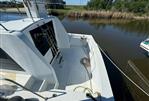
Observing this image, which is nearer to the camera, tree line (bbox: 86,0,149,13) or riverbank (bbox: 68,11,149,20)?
riverbank (bbox: 68,11,149,20)

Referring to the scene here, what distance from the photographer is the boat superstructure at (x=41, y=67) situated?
2.78 metres

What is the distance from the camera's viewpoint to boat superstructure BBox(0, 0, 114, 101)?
9.11 feet

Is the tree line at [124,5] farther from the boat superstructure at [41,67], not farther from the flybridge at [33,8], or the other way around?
the boat superstructure at [41,67]

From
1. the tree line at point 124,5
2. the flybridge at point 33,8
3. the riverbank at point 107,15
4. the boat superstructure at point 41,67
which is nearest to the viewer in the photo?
the boat superstructure at point 41,67

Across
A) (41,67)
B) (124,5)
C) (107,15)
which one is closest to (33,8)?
(41,67)

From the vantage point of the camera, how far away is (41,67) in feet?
10.6

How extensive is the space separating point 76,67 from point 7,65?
1797mm

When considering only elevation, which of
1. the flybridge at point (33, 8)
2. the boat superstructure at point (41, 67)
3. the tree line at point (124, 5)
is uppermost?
the flybridge at point (33, 8)

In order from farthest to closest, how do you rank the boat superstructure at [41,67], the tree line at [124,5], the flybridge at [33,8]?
the tree line at [124,5] → the flybridge at [33,8] → the boat superstructure at [41,67]

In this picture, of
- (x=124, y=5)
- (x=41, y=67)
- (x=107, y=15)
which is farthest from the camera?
(x=124, y=5)

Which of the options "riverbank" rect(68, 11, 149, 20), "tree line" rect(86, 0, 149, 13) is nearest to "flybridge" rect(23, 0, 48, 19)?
"riverbank" rect(68, 11, 149, 20)

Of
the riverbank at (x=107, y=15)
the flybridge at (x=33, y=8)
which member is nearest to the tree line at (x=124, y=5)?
the riverbank at (x=107, y=15)

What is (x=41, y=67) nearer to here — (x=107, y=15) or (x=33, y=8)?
(x=33, y=8)

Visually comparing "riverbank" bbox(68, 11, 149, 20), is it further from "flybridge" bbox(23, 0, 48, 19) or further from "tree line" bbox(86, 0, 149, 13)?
"flybridge" bbox(23, 0, 48, 19)
